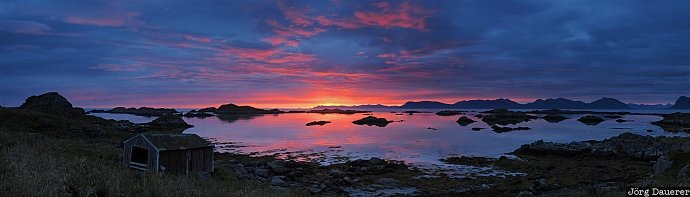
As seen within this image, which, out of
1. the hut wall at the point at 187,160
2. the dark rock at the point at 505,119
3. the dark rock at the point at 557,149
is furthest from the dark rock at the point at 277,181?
the dark rock at the point at 505,119

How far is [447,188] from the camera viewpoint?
27906mm

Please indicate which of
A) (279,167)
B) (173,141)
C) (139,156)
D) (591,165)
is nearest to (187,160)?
(173,141)

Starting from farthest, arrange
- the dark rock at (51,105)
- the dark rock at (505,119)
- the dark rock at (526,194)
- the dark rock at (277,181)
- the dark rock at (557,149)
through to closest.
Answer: the dark rock at (505,119) < the dark rock at (51,105) < the dark rock at (557,149) < the dark rock at (277,181) < the dark rock at (526,194)

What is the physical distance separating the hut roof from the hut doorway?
1689 millimetres

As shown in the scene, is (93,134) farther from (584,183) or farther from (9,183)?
(584,183)

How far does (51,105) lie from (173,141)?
6470cm

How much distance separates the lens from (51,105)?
2901 inches

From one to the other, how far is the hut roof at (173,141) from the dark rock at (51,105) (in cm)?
5765

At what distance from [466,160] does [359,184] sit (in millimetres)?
16831

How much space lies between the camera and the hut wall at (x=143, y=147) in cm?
2470

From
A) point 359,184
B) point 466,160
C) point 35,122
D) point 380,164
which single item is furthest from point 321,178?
point 35,122

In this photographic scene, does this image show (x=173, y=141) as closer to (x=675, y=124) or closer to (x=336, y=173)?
(x=336, y=173)

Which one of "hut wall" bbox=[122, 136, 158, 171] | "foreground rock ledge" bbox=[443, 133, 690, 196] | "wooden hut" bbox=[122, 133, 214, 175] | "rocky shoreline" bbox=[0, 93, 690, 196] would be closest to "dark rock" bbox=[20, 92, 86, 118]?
"rocky shoreline" bbox=[0, 93, 690, 196]

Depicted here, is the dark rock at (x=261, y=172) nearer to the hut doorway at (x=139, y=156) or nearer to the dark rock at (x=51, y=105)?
the hut doorway at (x=139, y=156)
